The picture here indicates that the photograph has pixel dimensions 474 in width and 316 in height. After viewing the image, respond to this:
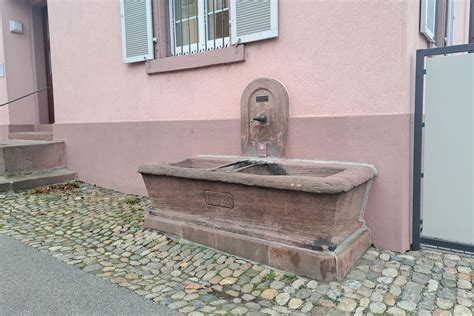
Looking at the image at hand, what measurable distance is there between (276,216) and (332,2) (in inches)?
80.3

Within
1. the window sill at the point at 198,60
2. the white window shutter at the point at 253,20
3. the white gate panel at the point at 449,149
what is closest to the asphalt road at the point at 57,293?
Result: the white gate panel at the point at 449,149

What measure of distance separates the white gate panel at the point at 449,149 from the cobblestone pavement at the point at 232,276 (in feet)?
0.93

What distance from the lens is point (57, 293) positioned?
272 cm

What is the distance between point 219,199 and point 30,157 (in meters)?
4.34

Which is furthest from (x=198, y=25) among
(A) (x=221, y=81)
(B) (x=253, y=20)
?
(B) (x=253, y=20)

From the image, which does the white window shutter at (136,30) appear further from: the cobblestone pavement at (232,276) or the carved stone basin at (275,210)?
the cobblestone pavement at (232,276)

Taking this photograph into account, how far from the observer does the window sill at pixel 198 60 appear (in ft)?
13.7

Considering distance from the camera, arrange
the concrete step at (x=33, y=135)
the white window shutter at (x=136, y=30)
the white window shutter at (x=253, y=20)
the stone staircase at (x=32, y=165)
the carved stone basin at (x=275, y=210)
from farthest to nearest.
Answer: the concrete step at (x=33, y=135)
the stone staircase at (x=32, y=165)
the white window shutter at (x=136, y=30)
the white window shutter at (x=253, y=20)
the carved stone basin at (x=275, y=210)

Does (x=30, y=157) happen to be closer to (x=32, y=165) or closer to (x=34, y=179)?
(x=32, y=165)

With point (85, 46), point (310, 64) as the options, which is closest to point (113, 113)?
point (85, 46)

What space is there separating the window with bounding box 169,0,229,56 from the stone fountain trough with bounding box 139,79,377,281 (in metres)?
1.11

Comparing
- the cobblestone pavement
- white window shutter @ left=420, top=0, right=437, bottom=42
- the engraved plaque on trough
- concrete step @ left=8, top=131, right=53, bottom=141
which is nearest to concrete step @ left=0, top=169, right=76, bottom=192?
concrete step @ left=8, top=131, right=53, bottom=141

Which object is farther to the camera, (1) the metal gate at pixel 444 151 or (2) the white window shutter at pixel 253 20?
(2) the white window shutter at pixel 253 20

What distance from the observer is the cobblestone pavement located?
2473 millimetres
